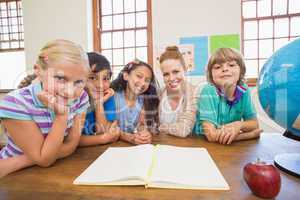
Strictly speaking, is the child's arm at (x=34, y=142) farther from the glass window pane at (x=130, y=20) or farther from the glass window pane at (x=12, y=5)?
the glass window pane at (x=12, y=5)

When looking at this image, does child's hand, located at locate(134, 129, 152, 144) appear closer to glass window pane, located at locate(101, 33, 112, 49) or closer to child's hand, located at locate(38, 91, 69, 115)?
child's hand, located at locate(38, 91, 69, 115)

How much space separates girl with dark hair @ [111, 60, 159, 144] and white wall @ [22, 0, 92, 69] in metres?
1.80

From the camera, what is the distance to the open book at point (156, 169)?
49 cm

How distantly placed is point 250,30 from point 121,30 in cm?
164

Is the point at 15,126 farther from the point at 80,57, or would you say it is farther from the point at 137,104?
the point at 137,104

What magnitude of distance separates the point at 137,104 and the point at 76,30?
6.64 ft

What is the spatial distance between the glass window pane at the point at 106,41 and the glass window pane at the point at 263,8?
191 centimetres

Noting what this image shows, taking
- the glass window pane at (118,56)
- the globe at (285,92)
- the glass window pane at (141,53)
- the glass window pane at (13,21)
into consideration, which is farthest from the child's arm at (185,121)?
the glass window pane at (13,21)

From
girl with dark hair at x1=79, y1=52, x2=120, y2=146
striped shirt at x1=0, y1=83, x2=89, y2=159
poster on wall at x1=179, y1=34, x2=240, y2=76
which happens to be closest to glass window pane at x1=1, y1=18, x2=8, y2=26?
poster on wall at x1=179, y1=34, x2=240, y2=76

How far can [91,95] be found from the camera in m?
1.07

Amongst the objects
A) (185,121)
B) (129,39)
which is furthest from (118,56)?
(185,121)

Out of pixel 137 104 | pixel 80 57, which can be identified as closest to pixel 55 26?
pixel 137 104

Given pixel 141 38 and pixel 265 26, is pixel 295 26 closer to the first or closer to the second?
pixel 265 26

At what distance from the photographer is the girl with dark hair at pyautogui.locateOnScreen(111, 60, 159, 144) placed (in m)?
1.16
